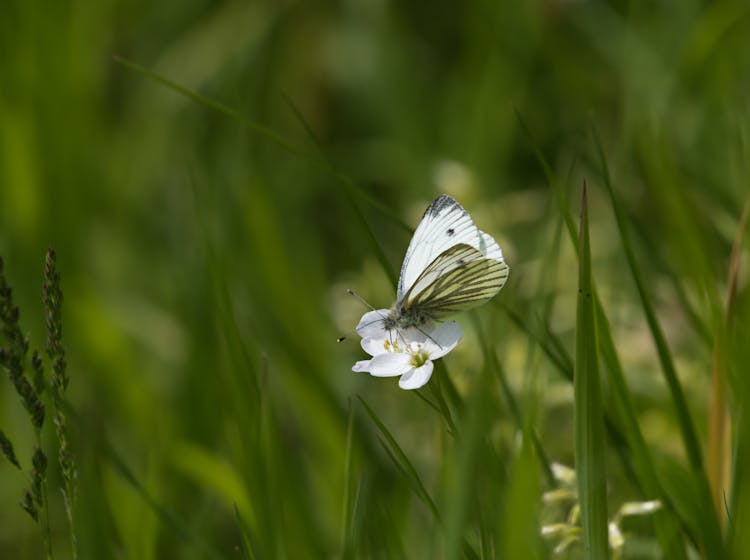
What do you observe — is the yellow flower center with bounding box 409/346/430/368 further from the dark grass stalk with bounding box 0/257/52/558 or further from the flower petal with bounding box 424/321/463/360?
the dark grass stalk with bounding box 0/257/52/558

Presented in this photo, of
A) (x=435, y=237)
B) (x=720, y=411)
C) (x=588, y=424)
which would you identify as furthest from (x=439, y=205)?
(x=720, y=411)

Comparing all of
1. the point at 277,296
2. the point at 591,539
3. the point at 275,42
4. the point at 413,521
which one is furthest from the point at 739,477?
the point at 275,42

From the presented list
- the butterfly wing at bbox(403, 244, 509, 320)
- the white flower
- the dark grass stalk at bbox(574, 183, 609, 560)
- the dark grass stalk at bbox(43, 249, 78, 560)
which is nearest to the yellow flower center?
the white flower

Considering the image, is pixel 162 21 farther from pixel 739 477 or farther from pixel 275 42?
pixel 739 477

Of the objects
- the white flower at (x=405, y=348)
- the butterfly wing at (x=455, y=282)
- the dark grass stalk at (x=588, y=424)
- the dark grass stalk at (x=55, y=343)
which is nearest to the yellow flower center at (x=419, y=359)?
the white flower at (x=405, y=348)

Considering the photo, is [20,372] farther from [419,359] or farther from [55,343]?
[419,359]
